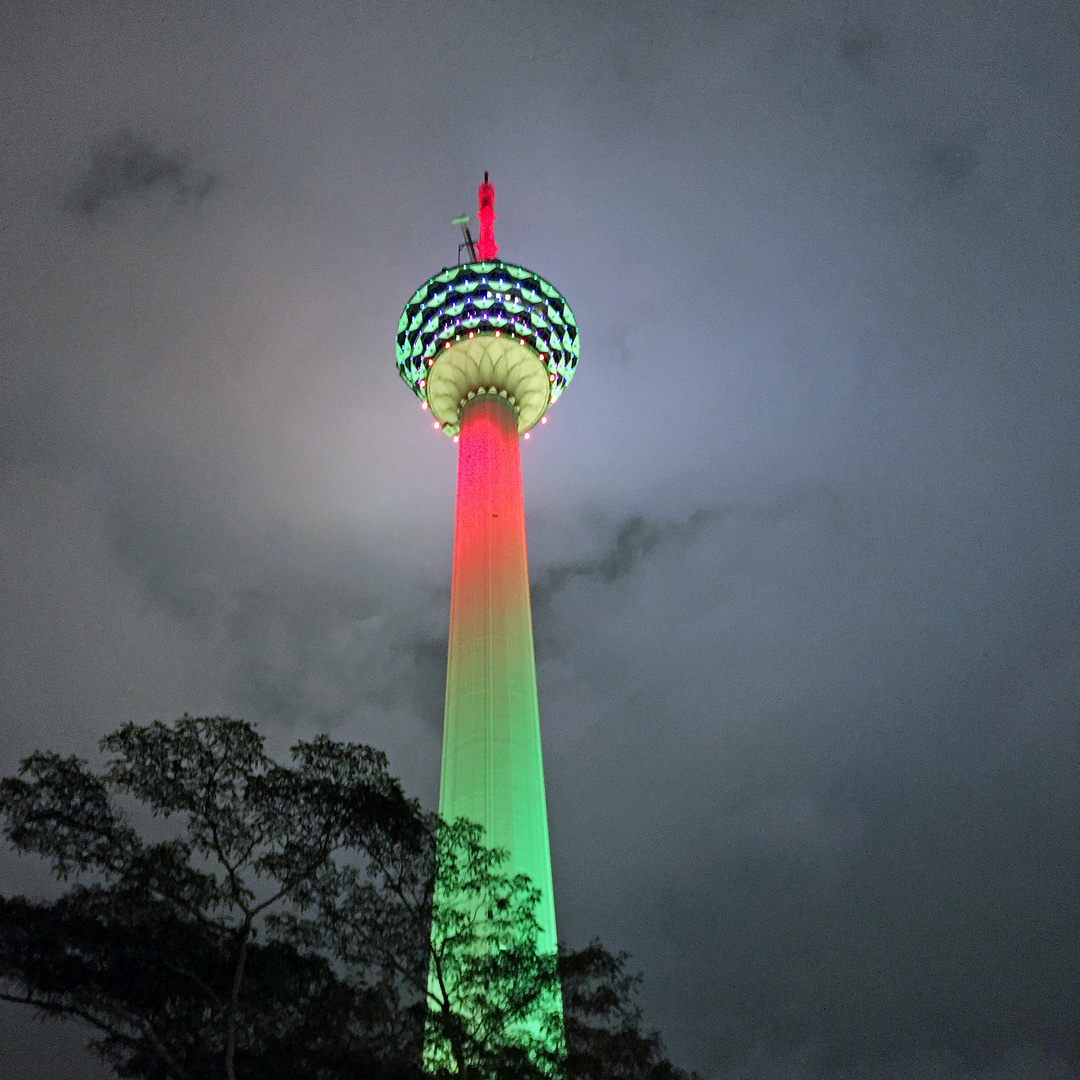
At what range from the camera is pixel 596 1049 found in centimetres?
2789

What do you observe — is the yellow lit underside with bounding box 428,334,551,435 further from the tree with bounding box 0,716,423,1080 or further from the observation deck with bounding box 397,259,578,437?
the tree with bounding box 0,716,423,1080

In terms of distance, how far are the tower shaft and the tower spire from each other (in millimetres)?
17276

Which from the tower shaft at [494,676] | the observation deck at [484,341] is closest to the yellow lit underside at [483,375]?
the observation deck at [484,341]

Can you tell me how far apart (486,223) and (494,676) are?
40.0 meters

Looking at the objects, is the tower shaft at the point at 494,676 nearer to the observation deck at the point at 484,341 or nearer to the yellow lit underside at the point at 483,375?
the yellow lit underside at the point at 483,375

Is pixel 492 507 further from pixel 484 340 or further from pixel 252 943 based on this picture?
pixel 252 943

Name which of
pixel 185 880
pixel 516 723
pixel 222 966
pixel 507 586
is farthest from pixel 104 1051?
pixel 507 586

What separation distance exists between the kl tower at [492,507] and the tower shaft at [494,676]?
2.6 inches

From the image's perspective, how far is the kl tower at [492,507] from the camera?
44.9 m

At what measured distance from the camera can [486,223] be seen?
2904 inches

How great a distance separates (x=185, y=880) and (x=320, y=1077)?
5.95 m

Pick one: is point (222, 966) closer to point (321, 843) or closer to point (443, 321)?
point (321, 843)

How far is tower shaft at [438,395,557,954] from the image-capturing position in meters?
44.0

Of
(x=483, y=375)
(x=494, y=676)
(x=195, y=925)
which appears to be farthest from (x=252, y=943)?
(x=483, y=375)
